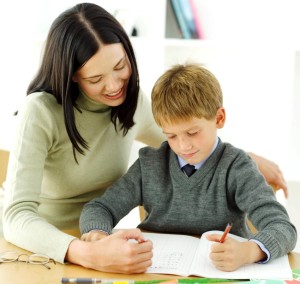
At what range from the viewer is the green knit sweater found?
151 cm

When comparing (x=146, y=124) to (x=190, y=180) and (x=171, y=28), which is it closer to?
(x=190, y=180)

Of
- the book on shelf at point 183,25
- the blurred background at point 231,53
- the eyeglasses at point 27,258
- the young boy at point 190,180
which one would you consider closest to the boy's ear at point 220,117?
the young boy at point 190,180

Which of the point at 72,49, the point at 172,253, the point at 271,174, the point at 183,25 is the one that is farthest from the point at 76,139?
the point at 183,25

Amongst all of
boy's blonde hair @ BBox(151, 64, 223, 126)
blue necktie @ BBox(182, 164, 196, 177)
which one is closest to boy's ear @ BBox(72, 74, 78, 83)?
boy's blonde hair @ BBox(151, 64, 223, 126)

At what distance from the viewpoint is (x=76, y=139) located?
5.67 ft

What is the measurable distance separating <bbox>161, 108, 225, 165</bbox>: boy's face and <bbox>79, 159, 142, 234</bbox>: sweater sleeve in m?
0.18

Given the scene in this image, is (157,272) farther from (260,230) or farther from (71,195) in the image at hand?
(71,195)

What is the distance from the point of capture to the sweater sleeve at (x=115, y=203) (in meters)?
1.59

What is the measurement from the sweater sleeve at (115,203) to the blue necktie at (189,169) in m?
0.14

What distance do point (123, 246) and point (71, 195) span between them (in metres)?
0.53

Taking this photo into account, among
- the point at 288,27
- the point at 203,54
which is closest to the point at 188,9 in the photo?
the point at 203,54

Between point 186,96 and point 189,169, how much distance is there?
0.70 feet

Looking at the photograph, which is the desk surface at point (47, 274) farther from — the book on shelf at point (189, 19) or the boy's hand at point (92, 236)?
the book on shelf at point (189, 19)

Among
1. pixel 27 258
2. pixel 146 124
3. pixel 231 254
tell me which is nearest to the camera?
pixel 231 254
